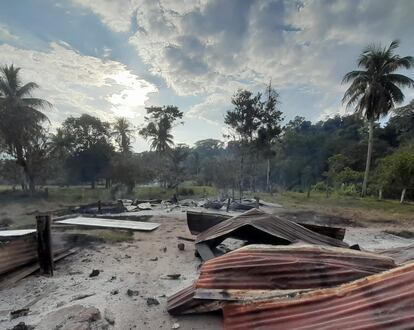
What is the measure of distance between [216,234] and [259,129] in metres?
18.2

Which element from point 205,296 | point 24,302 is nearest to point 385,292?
point 205,296

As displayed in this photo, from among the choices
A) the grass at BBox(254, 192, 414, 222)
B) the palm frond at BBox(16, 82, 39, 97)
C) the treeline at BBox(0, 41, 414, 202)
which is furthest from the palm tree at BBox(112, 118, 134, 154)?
the grass at BBox(254, 192, 414, 222)

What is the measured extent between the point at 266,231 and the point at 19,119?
70.2 ft

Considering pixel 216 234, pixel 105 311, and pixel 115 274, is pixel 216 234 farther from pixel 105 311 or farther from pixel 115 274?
pixel 105 311

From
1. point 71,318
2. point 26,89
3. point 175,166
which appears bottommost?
point 71,318

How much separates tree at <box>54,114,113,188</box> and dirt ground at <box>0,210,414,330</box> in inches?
872

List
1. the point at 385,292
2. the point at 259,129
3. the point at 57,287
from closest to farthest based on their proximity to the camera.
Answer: the point at 385,292
the point at 57,287
the point at 259,129

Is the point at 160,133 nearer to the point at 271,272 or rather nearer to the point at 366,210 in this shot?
the point at 366,210

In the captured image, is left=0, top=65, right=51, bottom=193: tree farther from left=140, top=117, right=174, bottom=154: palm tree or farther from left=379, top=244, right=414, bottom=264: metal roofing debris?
left=379, top=244, right=414, bottom=264: metal roofing debris

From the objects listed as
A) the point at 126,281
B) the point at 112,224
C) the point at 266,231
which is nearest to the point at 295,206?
the point at 112,224

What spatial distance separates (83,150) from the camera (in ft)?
94.9

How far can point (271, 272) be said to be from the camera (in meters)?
3.37

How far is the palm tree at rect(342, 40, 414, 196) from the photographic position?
1997 cm

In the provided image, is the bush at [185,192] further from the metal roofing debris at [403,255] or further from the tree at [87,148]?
the metal roofing debris at [403,255]
